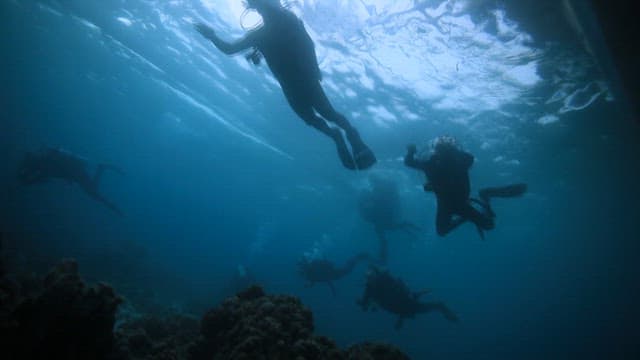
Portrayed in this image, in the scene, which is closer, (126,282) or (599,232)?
(126,282)

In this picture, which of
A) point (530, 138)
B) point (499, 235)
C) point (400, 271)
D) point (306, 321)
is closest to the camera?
point (306, 321)

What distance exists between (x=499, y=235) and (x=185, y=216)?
118616mm

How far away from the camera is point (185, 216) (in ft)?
474

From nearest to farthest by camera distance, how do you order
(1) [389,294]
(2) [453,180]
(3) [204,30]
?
(3) [204,30]
(2) [453,180]
(1) [389,294]

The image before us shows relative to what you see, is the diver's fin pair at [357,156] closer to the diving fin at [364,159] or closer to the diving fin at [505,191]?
the diving fin at [364,159]

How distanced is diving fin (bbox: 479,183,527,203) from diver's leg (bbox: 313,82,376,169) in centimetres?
333

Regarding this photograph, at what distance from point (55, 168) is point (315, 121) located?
57.0 ft

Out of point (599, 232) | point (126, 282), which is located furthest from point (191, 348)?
point (599, 232)

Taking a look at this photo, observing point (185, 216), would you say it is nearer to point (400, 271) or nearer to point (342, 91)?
point (400, 271)

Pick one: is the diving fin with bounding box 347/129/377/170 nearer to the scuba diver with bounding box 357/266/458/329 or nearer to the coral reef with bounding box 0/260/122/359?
the coral reef with bounding box 0/260/122/359

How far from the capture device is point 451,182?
9.45 metres

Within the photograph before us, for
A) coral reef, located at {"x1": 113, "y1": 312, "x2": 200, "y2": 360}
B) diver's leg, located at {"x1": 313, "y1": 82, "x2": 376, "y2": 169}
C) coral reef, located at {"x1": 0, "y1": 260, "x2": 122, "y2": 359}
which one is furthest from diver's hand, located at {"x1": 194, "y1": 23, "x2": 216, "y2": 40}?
coral reef, located at {"x1": 113, "y1": 312, "x2": 200, "y2": 360}

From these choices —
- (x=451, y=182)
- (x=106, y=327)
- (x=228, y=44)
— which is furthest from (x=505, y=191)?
(x=106, y=327)

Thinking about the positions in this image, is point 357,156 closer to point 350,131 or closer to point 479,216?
point 350,131
